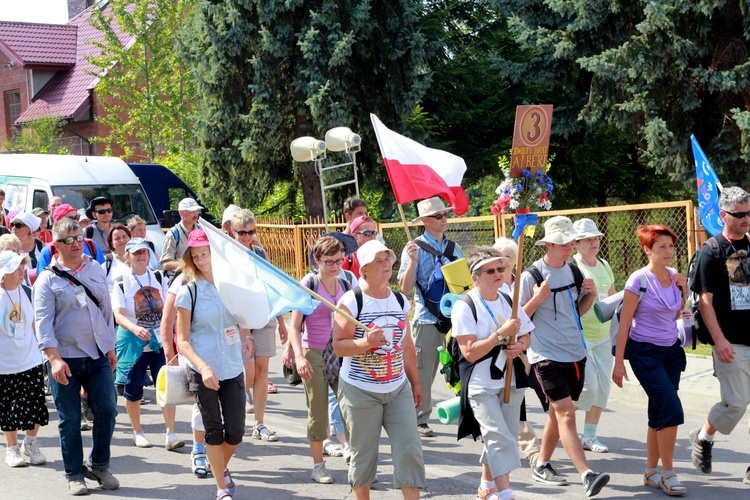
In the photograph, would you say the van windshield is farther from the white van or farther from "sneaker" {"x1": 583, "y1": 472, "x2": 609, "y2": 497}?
"sneaker" {"x1": 583, "y1": 472, "x2": 609, "y2": 497}

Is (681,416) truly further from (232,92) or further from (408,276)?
(232,92)

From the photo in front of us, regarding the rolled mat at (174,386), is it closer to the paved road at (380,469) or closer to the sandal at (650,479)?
the paved road at (380,469)

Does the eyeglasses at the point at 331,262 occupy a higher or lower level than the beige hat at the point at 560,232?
lower

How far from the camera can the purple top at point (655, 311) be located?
6.32 metres

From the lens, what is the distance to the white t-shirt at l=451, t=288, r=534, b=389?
5680mm

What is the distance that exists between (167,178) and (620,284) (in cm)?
1149

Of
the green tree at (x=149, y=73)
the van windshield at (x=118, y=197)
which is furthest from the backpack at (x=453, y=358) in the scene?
the green tree at (x=149, y=73)

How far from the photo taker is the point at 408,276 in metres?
7.65

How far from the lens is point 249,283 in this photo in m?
5.86

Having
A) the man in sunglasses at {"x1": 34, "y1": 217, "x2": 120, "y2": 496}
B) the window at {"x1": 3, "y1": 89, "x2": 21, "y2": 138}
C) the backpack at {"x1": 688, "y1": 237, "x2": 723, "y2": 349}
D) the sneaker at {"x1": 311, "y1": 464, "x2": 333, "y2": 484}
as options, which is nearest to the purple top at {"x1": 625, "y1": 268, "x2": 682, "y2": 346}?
the backpack at {"x1": 688, "y1": 237, "x2": 723, "y2": 349}

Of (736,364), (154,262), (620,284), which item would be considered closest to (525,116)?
(736,364)

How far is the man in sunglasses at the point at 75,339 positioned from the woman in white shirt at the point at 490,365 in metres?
2.58

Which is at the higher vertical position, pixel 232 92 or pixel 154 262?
pixel 232 92

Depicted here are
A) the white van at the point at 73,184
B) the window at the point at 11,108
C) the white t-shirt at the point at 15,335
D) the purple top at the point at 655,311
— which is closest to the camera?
the purple top at the point at 655,311
